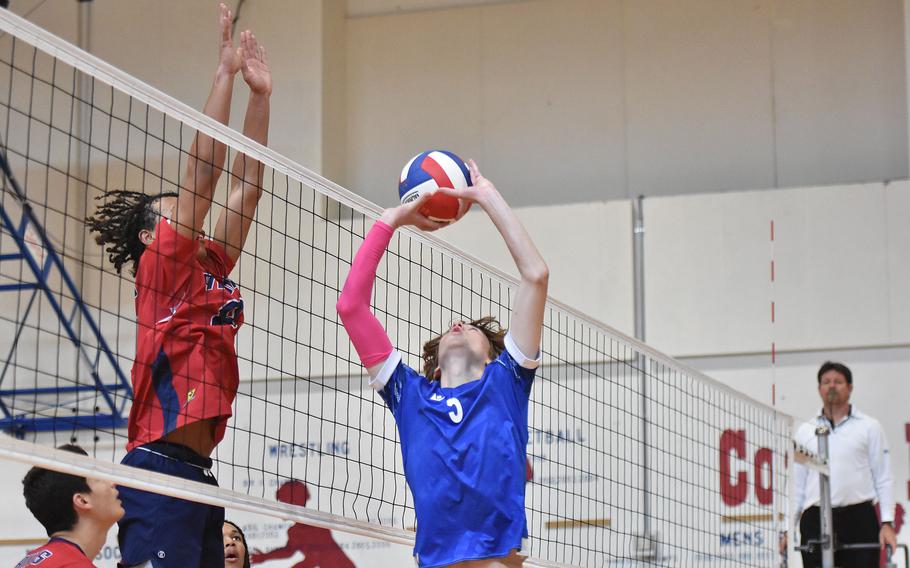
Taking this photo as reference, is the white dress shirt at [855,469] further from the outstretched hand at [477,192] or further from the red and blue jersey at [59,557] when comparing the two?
the red and blue jersey at [59,557]

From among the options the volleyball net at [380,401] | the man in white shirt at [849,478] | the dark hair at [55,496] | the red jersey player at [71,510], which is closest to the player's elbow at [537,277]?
the red jersey player at [71,510]

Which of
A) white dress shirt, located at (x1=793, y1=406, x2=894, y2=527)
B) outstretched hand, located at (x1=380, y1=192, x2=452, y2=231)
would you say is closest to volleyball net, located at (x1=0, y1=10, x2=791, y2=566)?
white dress shirt, located at (x1=793, y1=406, x2=894, y2=527)

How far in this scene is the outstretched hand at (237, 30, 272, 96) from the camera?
478 centimetres

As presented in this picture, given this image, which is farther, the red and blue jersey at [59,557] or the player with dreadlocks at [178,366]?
the red and blue jersey at [59,557]

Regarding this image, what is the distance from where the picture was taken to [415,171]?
4484 millimetres

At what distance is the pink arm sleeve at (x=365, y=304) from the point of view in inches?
149

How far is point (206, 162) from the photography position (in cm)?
430

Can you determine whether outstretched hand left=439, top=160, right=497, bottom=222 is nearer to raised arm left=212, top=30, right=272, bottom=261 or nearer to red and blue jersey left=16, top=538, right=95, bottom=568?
raised arm left=212, top=30, right=272, bottom=261

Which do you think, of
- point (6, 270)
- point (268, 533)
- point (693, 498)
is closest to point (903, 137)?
point (693, 498)

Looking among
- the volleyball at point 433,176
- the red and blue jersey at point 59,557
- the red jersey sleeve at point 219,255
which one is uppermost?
the volleyball at point 433,176

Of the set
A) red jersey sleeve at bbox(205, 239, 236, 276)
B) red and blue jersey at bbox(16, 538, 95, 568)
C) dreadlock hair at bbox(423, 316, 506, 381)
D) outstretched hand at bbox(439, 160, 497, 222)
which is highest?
outstretched hand at bbox(439, 160, 497, 222)

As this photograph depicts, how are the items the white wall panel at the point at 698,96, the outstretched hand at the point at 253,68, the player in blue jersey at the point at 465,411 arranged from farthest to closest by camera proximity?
the white wall panel at the point at 698,96 → the outstretched hand at the point at 253,68 → the player in blue jersey at the point at 465,411

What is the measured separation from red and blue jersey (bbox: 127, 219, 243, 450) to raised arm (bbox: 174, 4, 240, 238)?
0.06 metres

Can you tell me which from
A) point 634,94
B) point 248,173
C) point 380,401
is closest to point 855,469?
point 380,401
